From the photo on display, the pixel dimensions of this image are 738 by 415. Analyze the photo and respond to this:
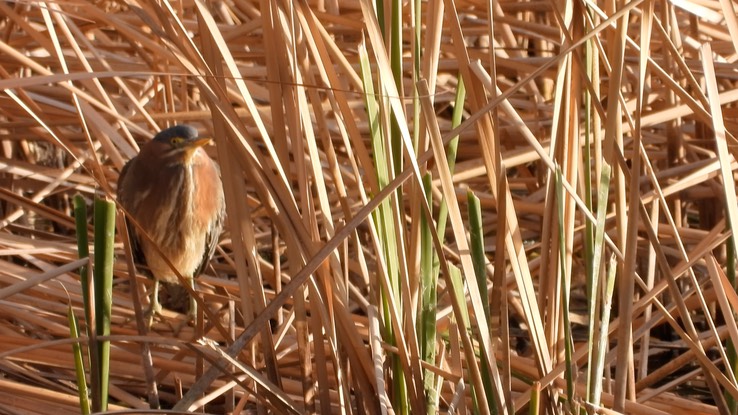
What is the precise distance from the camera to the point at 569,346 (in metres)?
1.74

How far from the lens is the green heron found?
330 centimetres

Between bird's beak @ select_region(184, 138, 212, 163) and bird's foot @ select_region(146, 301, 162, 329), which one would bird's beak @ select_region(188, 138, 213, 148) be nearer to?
bird's beak @ select_region(184, 138, 212, 163)

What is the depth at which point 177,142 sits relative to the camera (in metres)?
3.15

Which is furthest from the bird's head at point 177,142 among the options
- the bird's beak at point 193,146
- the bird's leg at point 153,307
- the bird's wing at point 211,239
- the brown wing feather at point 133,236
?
the bird's leg at point 153,307

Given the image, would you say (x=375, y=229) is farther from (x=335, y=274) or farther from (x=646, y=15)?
(x=646, y=15)

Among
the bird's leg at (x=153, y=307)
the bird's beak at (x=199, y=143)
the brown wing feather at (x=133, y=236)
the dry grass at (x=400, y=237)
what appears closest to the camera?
the dry grass at (x=400, y=237)

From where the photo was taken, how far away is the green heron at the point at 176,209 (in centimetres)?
330

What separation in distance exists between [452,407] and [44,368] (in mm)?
1279

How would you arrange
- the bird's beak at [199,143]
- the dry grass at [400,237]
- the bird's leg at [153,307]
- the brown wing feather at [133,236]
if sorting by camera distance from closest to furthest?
the dry grass at [400,237] → the bird's beak at [199,143] → the bird's leg at [153,307] → the brown wing feather at [133,236]

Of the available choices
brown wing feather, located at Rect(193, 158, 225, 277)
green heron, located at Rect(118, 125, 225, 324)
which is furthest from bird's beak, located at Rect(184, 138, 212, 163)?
brown wing feather, located at Rect(193, 158, 225, 277)

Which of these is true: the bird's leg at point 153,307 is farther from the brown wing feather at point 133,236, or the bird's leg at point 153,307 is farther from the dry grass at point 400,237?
the dry grass at point 400,237

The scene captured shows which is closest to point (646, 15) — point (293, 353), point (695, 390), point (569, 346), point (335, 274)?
point (569, 346)

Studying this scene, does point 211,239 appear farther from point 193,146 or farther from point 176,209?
point 193,146

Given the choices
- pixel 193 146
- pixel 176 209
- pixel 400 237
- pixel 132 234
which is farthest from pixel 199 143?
pixel 400 237
